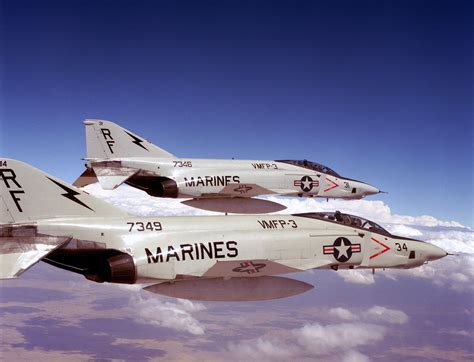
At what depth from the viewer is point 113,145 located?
19.5m

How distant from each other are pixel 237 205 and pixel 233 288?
701 cm

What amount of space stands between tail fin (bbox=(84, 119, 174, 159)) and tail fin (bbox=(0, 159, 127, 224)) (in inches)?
292

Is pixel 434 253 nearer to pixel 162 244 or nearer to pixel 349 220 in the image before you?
pixel 349 220

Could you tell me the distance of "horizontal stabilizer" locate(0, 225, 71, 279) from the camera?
32.2ft

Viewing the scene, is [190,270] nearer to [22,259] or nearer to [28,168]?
[22,259]

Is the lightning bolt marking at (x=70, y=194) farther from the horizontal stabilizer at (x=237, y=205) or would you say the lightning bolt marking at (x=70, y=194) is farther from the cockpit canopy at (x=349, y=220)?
the horizontal stabilizer at (x=237, y=205)

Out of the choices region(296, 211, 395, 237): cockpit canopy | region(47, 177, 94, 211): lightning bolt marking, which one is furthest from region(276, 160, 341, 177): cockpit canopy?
region(47, 177, 94, 211): lightning bolt marking

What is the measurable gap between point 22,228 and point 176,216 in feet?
12.6

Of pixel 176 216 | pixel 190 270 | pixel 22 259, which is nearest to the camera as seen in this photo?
pixel 22 259

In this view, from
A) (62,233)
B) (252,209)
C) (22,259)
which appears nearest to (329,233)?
(252,209)

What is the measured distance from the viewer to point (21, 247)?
10.7 meters

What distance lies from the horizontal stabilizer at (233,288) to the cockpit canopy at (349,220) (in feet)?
7.50

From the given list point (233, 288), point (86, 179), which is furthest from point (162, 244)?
point (86, 179)

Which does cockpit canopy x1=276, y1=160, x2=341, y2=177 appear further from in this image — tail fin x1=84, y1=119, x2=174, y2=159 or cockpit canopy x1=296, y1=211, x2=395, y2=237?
cockpit canopy x1=296, y1=211, x2=395, y2=237
